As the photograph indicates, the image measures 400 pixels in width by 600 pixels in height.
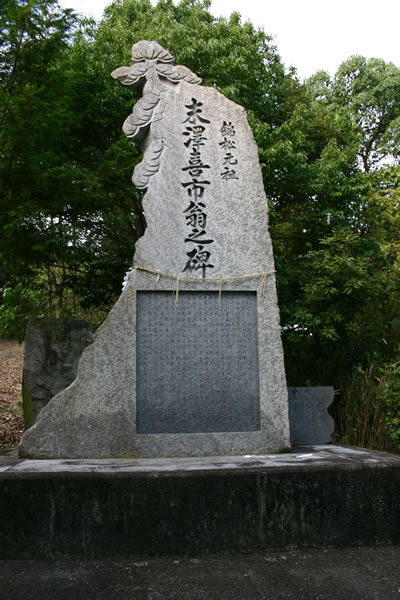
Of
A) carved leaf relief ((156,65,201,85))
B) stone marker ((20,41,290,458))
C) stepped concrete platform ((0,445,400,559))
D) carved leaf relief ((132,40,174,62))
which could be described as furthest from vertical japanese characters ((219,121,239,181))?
stepped concrete platform ((0,445,400,559))

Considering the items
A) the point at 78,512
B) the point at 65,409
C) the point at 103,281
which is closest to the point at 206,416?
the point at 65,409

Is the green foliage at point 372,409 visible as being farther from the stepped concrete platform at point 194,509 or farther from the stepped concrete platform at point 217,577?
the stepped concrete platform at point 217,577

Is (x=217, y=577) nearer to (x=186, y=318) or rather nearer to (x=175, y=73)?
(x=186, y=318)

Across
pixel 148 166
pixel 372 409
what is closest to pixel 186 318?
pixel 148 166

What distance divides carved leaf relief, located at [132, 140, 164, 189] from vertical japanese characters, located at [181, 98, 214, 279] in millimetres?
215

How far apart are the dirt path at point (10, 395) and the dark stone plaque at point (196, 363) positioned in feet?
9.55

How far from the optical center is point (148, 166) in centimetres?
365

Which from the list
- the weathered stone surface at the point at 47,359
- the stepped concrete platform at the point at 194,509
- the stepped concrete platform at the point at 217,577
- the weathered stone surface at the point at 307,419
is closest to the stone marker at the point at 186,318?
the weathered stone surface at the point at 307,419

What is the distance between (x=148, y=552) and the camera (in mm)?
2414

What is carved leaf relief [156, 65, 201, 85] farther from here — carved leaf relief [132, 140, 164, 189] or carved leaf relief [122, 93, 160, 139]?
carved leaf relief [132, 140, 164, 189]

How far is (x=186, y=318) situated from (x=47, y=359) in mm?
2049

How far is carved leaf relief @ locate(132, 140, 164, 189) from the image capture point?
362cm

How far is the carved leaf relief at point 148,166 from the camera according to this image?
11.9 ft

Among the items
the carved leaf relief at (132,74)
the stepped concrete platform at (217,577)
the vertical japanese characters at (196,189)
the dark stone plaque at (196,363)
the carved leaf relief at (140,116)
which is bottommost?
the stepped concrete platform at (217,577)
